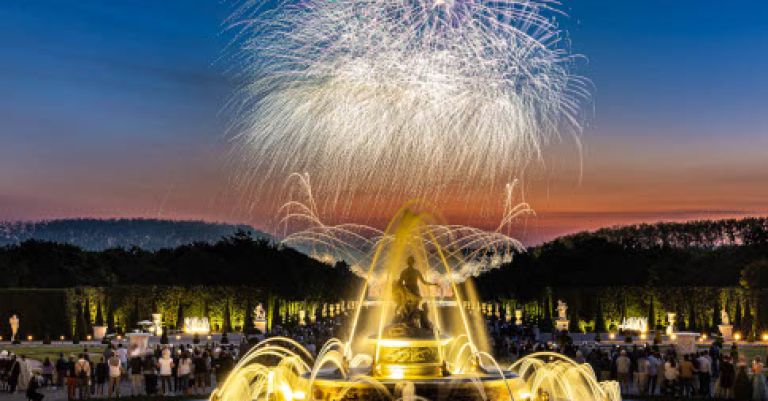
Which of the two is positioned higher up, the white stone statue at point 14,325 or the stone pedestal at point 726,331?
the white stone statue at point 14,325

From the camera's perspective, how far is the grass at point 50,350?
156 ft

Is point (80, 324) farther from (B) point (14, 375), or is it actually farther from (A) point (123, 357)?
(B) point (14, 375)

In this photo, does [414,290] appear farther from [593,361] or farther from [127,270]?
[127,270]

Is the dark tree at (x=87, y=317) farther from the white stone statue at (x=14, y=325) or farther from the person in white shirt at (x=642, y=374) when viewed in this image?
the person in white shirt at (x=642, y=374)

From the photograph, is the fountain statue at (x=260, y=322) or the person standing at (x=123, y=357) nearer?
the person standing at (x=123, y=357)

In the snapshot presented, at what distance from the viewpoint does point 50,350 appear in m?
52.0

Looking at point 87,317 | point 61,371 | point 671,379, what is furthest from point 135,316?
point 671,379

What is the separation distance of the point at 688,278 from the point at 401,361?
8017cm

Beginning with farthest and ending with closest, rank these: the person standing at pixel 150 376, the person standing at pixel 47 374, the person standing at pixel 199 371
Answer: the person standing at pixel 47 374 < the person standing at pixel 199 371 < the person standing at pixel 150 376

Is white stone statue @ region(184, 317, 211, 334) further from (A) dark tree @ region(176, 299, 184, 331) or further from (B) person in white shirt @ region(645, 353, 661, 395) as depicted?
(B) person in white shirt @ region(645, 353, 661, 395)

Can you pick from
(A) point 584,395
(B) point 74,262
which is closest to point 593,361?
(A) point 584,395

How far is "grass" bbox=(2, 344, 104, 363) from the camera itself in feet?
156

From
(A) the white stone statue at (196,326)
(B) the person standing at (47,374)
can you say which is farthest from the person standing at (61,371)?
(A) the white stone statue at (196,326)

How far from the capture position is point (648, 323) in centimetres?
7375
